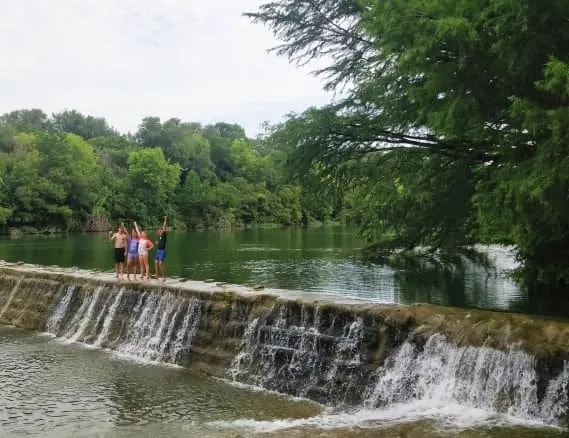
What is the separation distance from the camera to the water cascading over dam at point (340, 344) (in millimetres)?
9211

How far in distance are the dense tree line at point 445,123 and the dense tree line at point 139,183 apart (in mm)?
37982

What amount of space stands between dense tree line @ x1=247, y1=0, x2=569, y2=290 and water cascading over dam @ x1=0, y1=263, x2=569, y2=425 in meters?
2.14

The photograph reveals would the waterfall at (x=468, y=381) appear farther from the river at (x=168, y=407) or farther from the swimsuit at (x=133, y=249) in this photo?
the swimsuit at (x=133, y=249)

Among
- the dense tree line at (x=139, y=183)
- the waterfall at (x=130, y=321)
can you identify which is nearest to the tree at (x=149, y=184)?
the dense tree line at (x=139, y=183)

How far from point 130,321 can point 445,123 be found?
29.6 feet

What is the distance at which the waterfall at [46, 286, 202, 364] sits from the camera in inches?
544

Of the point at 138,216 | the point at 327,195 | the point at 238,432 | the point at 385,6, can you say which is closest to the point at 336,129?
the point at 327,195

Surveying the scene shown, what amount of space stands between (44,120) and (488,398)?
14389 centimetres

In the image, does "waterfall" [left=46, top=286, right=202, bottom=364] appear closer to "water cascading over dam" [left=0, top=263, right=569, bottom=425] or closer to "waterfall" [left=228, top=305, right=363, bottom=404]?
"water cascading over dam" [left=0, top=263, right=569, bottom=425]

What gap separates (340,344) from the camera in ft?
37.3

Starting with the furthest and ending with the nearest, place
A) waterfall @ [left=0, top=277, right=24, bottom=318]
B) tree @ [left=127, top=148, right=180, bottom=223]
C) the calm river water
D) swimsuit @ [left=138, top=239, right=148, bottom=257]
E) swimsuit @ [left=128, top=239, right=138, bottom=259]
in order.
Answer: tree @ [left=127, top=148, right=180, bottom=223] < waterfall @ [left=0, top=277, right=24, bottom=318] < the calm river water < swimsuit @ [left=128, top=239, right=138, bottom=259] < swimsuit @ [left=138, top=239, right=148, bottom=257]

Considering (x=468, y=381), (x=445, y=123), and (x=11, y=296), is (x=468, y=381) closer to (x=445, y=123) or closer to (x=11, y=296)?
(x=445, y=123)

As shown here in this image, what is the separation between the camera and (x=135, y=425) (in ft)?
30.1

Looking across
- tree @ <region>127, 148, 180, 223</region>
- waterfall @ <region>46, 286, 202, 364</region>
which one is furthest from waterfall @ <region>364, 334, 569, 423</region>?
tree @ <region>127, 148, 180, 223</region>
